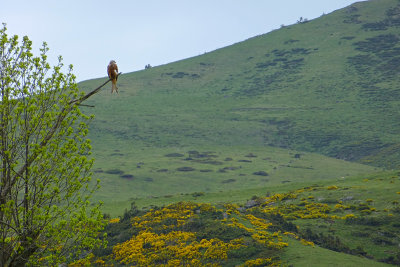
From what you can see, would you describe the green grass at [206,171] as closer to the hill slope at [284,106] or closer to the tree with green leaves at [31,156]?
the hill slope at [284,106]

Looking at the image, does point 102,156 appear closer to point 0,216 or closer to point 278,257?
point 278,257

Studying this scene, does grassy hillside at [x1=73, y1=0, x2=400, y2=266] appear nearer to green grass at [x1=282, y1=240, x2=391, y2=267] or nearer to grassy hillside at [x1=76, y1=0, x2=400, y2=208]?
green grass at [x1=282, y1=240, x2=391, y2=267]

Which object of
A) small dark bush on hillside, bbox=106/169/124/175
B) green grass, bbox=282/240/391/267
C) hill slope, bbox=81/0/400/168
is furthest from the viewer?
hill slope, bbox=81/0/400/168

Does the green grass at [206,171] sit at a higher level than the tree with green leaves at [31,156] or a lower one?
lower

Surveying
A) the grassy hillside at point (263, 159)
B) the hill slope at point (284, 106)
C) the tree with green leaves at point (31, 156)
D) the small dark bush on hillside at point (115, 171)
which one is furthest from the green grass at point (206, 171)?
the tree with green leaves at point (31, 156)

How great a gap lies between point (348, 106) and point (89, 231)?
14251cm

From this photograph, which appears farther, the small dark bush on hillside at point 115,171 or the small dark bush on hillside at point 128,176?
the small dark bush on hillside at point 115,171

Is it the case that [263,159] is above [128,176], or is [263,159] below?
below

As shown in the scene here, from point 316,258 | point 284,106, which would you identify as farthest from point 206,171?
point 284,106

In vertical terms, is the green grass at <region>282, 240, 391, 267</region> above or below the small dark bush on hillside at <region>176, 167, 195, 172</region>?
Answer: above

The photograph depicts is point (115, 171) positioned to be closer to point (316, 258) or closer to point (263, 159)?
point (263, 159)

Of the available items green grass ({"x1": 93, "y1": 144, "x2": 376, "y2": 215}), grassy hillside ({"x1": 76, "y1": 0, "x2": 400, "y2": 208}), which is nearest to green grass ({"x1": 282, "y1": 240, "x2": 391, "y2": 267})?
green grass ({"x1": 93, "y1": 144, "x2": 376, "y2": 215})

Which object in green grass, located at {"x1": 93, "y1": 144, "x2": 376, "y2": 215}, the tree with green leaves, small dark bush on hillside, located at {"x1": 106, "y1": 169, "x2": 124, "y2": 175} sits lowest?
green grass, located at {"x1": 93, "y1": 144, "x2": 376, "y2": 215}

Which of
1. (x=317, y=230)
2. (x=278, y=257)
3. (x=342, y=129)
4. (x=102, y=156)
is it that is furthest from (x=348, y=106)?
(x=278, y=257)
